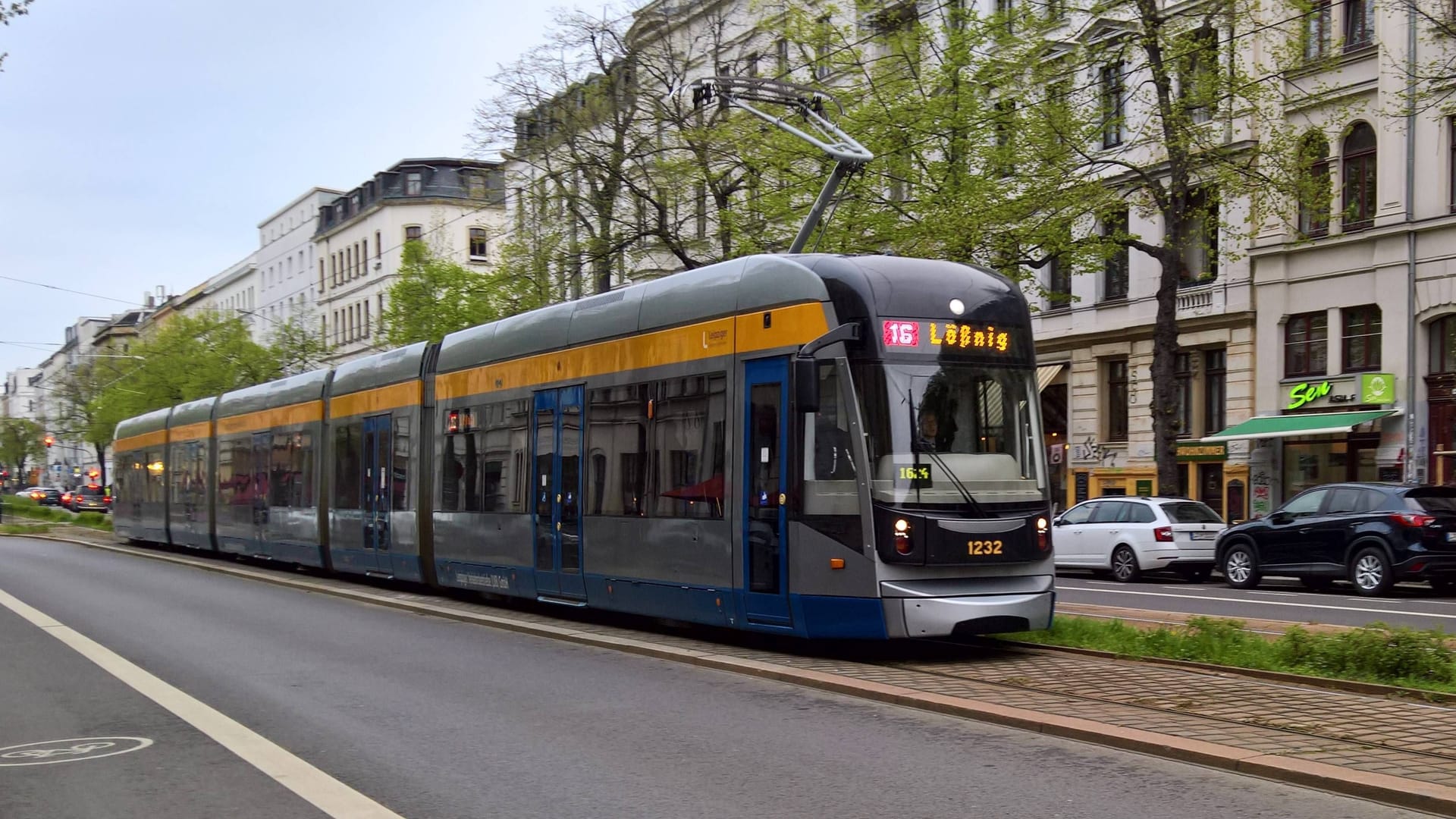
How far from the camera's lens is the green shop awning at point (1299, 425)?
1228 inches

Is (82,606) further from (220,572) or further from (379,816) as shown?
(379,816)

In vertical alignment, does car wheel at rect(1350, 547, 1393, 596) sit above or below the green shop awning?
below

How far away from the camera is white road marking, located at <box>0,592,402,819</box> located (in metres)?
6.98

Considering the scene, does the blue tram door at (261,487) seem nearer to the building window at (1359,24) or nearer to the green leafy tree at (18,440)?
the building window at (1359,24)

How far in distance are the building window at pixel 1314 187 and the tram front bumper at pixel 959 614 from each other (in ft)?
55.7

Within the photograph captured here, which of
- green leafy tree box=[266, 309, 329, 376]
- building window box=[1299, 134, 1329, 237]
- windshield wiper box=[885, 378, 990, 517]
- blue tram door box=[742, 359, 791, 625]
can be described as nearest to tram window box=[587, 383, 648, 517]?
blue tram door box=[742, 359, 791, 625]

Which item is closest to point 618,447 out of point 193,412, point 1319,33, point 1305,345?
point 193,412

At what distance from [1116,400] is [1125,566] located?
46.3ft

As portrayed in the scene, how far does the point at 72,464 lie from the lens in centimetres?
16075

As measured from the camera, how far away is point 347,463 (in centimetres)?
2350

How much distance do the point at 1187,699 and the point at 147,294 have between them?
153 metres

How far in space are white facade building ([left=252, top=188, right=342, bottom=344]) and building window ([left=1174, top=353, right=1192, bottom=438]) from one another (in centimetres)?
5699

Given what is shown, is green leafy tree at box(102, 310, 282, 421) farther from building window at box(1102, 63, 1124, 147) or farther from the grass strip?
the grass strip

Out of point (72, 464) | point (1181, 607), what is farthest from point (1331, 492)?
point (72, 464)
